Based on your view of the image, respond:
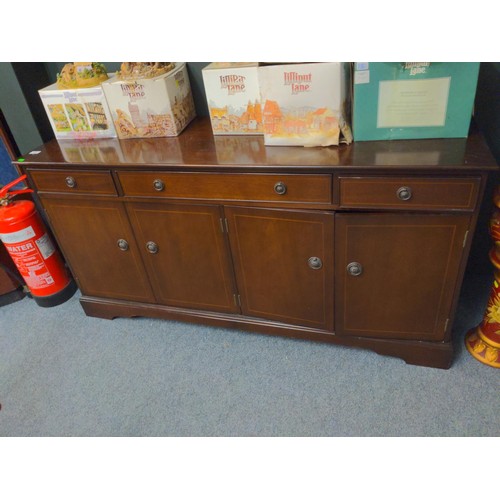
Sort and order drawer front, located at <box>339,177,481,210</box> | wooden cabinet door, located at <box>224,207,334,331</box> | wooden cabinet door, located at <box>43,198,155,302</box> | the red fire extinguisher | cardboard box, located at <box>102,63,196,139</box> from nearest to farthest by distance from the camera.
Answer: drawer front, located at <box>339,177,481,210</box>, wooden cabinet door, located at <box>224,207,334,331</box>, cardboard box, located at <box>102,63,196,139</box>, wooden cabinet door, located at <box>43,198,155,302</box>, the red fire extinguisher

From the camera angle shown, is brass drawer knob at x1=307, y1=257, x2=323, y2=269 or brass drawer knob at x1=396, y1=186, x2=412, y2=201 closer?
brass drawer knob at x1=396, y1=186, x2=412, y2=201

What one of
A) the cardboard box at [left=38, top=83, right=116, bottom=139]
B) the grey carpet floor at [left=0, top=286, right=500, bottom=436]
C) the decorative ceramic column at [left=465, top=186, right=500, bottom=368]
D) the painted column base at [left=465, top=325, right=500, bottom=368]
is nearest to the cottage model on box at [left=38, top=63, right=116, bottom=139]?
the cardboard box at [left=38, top=83, right=116, bottom=139]

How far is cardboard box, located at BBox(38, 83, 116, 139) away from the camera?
5.37 feet

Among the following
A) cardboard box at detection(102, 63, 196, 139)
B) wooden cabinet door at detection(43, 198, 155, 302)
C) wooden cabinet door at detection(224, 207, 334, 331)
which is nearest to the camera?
wooden cabinet door at detection(224, 207, 334, 331)

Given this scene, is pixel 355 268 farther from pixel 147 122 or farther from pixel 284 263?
pixel 147 122

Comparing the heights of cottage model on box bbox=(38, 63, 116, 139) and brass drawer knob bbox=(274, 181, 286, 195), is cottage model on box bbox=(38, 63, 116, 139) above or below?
above

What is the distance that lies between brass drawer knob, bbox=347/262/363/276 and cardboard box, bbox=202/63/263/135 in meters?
0.59

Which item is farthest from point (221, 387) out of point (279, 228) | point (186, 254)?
point (279, 228)

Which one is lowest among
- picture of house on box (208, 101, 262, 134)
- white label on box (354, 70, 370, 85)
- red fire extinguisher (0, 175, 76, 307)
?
red fire extinguisher (0, 175, 76, 307)

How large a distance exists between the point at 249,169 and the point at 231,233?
28cm

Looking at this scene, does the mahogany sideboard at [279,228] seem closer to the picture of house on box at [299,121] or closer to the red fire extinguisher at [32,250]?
the picture of house on box at [299,121]

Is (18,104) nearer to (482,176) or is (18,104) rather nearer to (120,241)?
(120,241)

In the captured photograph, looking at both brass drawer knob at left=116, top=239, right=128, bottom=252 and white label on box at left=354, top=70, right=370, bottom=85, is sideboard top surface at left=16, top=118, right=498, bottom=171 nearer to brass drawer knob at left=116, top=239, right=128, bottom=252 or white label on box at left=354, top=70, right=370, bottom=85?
white label on box at left=354, top=70, right=370, bottom=85

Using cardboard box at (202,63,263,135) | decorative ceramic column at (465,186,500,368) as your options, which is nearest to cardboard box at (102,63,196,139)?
cardboard box at (202,63,263,135)
